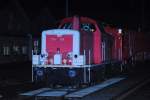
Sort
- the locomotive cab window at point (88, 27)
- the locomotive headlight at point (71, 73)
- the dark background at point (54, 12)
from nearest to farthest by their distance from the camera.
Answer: the locomotive headlight at point (71, 73) → the locomotive cab window at point (88, 27) → the dark background at point (54, 12)

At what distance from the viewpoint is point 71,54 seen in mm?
21406

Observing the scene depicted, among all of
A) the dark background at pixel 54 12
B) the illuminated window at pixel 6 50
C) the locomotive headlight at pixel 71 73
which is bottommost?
the locomotive headlight at pixel 71 73

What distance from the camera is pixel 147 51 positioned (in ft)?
148

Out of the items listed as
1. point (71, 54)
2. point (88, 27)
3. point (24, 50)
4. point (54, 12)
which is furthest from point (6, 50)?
point (71, 54)

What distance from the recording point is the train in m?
21.0

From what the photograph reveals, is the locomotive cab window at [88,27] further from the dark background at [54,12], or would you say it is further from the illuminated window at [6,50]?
the illuminated window at [6,50]

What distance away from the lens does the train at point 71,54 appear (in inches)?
826

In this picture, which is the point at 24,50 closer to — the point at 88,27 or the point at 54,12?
the point at 54,12

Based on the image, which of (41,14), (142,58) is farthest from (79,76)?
(41,14)

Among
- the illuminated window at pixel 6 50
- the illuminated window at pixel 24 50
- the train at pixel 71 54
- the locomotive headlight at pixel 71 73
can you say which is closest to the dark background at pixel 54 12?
the illuminated window at pixel 24 50

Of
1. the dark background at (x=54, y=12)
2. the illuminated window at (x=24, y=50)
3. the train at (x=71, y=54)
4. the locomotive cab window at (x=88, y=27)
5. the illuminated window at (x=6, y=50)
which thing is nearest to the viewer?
the train at (x=71, y=54)

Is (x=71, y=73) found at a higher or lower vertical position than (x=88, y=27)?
lower

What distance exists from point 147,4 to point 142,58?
74.7 m

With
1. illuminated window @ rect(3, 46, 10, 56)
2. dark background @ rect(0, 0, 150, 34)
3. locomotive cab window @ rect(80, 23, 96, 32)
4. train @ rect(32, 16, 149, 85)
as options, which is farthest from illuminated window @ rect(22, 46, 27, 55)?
locomotive cab window @ rect(80, 23, 96, 32)
